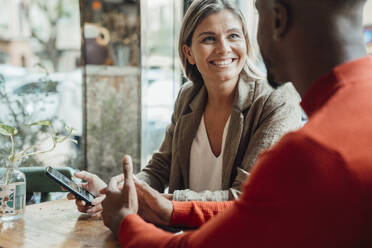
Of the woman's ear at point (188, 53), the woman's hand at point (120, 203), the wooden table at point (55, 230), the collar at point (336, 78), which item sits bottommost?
the wooden table at point (55, 230)

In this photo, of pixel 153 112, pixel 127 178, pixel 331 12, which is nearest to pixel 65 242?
pixel 127 178

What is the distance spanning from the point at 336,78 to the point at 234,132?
0.99 m

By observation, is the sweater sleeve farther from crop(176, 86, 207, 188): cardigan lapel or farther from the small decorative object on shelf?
crop(176, 86, 207, 188): cardigan lapel

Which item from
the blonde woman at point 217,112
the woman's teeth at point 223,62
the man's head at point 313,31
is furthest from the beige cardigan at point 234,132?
the man's head at point 313,31

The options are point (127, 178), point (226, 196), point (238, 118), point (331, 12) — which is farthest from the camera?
point (238, 118)

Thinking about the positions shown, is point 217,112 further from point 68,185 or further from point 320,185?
point 320,185

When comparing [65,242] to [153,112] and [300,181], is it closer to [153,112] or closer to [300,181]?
[300,181]

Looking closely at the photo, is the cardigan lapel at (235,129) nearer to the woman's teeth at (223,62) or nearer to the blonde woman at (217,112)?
the blonde woman at (217,112)

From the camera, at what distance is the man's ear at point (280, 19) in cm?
81

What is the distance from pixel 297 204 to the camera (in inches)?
25.6

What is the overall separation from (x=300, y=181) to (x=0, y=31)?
259cm

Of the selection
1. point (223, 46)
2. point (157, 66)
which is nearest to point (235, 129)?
point (223, 46)

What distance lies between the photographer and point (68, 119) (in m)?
3.01

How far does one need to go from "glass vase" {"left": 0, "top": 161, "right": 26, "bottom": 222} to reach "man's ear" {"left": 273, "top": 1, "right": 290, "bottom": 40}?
1041 millimetres
